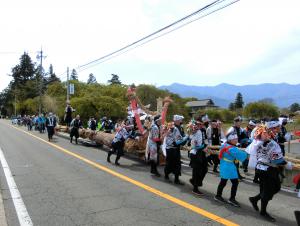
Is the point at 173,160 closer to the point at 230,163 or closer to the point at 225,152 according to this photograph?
the point at 225,152

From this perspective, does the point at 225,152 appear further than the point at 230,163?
Yes

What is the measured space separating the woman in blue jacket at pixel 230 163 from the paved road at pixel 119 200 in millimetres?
287

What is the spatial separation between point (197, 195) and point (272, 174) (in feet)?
7.16

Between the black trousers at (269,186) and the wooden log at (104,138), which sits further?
the wooden log at (104,138)

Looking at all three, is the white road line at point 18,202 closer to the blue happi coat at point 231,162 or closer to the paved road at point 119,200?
the paved road at point 119,200

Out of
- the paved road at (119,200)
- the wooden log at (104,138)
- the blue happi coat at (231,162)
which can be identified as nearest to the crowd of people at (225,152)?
the blue happi coat at (231,162)

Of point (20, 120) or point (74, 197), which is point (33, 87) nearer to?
point (20, 120)

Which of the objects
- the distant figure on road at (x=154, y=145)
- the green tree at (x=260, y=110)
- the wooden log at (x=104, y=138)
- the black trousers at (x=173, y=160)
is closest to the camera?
the black trousers at (x=173, y=160)

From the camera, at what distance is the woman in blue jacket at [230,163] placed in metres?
8.16

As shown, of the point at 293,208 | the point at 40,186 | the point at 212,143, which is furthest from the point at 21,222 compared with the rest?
the point at 212,143

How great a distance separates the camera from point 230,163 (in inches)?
323

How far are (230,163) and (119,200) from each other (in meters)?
2.54

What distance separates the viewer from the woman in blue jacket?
26.8 feet

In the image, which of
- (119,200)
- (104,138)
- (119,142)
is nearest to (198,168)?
(119,200)
